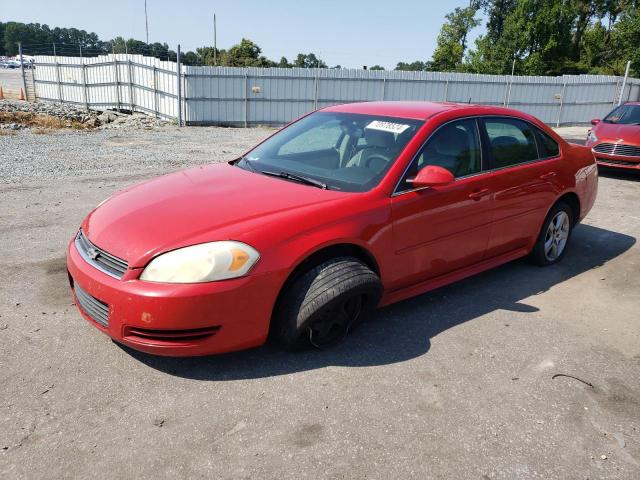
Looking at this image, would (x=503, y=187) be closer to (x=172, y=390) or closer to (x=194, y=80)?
(x=172, y=390)

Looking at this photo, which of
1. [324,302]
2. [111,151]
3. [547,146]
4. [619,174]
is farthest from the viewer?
[111,151]

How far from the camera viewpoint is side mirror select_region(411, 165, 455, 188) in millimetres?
3504

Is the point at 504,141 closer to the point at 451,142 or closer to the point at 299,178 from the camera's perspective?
the point at 451,142

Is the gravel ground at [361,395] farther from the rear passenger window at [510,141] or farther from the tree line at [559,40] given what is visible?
the tree line at [559,40]

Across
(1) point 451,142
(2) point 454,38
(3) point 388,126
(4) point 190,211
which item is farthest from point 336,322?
(2) point 454,38

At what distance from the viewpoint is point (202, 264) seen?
2842 mm

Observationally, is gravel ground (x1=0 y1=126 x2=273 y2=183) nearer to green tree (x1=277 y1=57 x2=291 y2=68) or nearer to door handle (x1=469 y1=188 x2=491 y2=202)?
door handle (x1=469 y1=188 x2=491 y2=202)

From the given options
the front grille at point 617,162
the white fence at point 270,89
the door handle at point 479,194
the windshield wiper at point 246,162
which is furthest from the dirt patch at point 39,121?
the door handle at point 479,194

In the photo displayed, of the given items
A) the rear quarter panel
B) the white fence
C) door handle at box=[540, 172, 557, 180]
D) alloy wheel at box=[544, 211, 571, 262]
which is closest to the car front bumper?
door handle at box=[540, 172, 557, 180]

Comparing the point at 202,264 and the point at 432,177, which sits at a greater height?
the point at 432,177

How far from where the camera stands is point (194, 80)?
696 inches

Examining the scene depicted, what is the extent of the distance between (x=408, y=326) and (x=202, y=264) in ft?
5.52

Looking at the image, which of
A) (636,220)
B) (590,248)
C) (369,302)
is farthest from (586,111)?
(369,302)

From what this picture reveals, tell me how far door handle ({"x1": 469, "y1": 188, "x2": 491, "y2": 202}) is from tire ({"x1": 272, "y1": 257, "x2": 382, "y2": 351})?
117cm
